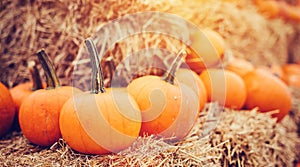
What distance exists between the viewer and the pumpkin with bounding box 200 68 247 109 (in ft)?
6.85

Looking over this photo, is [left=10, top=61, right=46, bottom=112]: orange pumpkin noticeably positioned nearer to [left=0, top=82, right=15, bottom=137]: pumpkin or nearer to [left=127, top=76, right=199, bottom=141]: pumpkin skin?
[left=0, top=82, right=15, bottom=137]: pumpkin

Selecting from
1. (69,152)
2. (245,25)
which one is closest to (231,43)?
(245,25)

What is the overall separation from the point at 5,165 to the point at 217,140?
1.00 metres

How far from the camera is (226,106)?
216cm

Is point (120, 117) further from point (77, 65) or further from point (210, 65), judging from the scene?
point (210, 65)

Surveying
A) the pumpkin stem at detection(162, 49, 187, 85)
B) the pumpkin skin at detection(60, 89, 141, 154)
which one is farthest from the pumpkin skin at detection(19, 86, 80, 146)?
the pumpkin stem at detection(162, 49, 187, 85)

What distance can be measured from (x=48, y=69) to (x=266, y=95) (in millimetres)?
1487

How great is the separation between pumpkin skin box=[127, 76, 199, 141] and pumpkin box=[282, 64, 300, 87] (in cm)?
230

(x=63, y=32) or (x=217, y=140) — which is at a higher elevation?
(x=63, y=32)

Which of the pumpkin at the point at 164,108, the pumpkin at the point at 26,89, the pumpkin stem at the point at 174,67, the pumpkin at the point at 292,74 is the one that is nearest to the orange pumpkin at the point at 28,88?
the pumpkin at the point at 26,89

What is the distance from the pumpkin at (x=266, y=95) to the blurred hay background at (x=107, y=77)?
15 centimetres

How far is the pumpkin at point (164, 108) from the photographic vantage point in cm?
149

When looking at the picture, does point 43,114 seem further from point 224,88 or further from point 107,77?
point 224,88

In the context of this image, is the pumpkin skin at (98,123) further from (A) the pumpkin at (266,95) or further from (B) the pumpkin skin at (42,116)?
(A) the pumpkin at (266,95)
